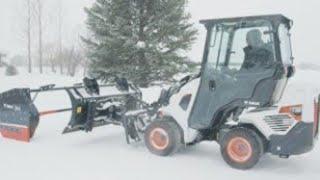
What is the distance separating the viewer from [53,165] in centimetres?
664

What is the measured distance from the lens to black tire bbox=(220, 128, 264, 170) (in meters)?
6.29

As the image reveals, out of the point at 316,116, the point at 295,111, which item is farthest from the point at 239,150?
the point at 316,116

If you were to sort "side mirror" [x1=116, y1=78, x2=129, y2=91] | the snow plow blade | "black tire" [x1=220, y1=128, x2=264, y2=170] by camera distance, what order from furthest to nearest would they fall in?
1. "side mirror" [x1=116, y1=78, x2=129, y2=91]
2. the snow plow blade
3. "black tire" [x1=220, y1=128, x2=264, y2=170]

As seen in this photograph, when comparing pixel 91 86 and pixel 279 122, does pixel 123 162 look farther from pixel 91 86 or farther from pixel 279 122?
pixel 279 122

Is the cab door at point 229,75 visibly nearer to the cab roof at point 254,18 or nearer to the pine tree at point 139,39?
the cab roof at point 254,18

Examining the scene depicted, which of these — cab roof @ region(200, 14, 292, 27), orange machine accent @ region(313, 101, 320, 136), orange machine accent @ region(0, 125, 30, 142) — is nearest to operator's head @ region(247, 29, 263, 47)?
cab roof @ region(200, 14, 292, 27)

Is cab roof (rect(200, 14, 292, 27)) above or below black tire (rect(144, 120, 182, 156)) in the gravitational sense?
above

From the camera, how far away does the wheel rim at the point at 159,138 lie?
7.23 metres

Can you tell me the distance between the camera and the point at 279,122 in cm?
615

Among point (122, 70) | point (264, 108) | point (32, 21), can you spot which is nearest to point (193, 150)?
point (264, 108)

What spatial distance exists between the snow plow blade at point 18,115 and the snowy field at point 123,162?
0.68ft

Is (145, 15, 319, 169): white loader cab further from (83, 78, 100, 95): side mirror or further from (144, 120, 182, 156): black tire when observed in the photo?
(83, 78, 100, 95): side mirror

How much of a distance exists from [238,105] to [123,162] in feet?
6.46

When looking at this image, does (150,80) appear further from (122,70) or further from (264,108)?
(264,108)
